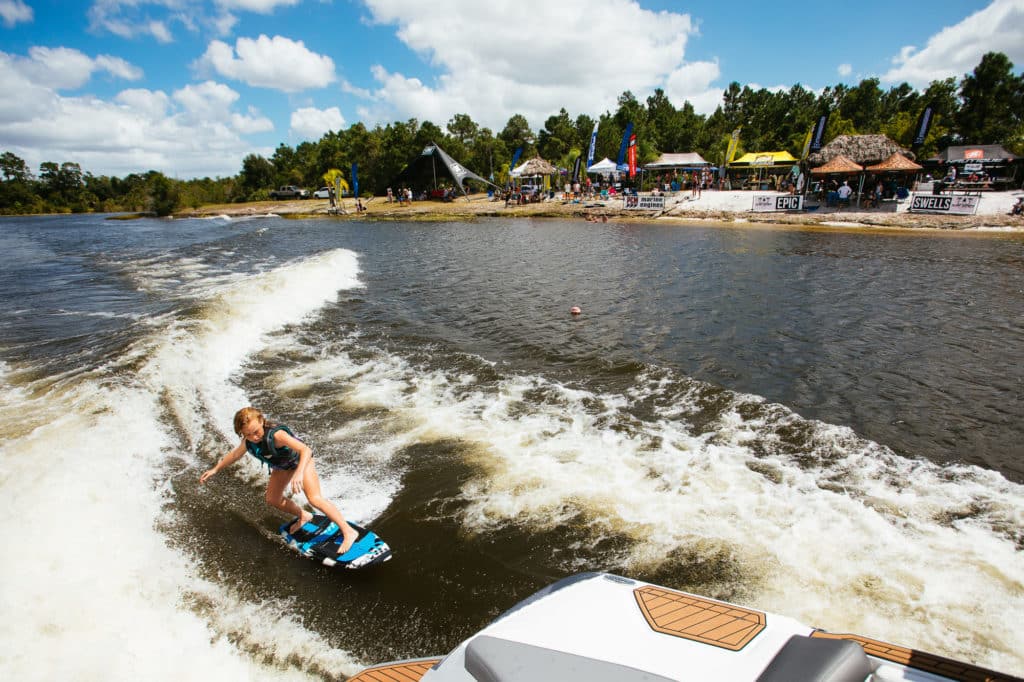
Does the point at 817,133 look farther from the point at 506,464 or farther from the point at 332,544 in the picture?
the point at 332,544

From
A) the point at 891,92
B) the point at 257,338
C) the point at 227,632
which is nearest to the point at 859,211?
the point at 257,338

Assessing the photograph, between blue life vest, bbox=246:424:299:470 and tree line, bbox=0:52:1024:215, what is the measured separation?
57421 millimetres

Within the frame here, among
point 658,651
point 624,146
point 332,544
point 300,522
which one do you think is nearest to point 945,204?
point 624,146

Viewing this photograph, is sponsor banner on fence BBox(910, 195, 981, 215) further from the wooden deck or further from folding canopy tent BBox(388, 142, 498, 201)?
folding canopy tent BBox(388, 142, 498, 201)

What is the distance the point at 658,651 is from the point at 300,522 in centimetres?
439

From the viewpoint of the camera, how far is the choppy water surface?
4445mm

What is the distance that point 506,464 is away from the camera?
270 inches

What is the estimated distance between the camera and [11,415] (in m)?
7.97

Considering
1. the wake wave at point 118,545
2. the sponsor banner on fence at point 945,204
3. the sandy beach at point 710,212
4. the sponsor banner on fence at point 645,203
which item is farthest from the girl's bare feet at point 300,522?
the sponsor banner on fence at point 645,203

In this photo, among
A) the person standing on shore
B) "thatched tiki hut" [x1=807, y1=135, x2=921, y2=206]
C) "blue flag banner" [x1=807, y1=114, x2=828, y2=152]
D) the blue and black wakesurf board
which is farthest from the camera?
"blue flag banner" [x1=807, y1=114, x2=828, y2=152]

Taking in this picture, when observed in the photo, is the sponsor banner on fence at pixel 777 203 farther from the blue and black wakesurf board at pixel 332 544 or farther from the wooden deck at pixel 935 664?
the blue and black wakesurf board at pixel 332 544

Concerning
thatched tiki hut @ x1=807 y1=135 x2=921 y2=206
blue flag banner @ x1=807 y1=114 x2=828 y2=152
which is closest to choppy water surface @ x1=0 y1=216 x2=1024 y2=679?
thatched tiki hut @ x1=807 y1=135 x2=921 y2=206

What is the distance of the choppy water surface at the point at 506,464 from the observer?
4.45 meters

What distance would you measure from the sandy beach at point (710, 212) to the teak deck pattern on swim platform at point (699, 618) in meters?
34.1
